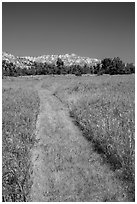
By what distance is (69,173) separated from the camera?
27.9ft

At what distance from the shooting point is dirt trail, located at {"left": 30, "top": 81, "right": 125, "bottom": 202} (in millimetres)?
7328

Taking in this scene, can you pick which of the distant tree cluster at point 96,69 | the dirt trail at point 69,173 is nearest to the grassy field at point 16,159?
the dirt trail at point 69,173

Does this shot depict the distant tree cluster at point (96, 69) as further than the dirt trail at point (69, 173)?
Yes

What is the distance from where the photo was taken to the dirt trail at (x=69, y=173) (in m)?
7.33

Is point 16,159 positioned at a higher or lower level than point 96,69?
lower

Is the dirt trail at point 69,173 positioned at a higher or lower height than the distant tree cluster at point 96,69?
lower

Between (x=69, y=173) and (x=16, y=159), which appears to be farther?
(x=16, y=159)

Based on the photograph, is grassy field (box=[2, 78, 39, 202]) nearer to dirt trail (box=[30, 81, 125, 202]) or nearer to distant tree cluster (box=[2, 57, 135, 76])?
dirt trail (box=[30, 81, 125, 202])

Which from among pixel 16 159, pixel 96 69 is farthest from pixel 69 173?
pixel 96 69

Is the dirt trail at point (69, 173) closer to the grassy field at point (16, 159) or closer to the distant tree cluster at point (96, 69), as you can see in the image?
the grassy field at point (16, 159)

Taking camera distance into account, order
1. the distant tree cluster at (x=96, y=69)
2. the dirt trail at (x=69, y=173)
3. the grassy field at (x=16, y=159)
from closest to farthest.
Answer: the grassy field at (x=16, y=159) < the dirt trail at (x=69, y=173) < the distant tree cluster at (x=96, y=69)

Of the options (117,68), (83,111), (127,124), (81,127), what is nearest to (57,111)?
(83,111)

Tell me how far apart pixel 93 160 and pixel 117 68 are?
113353 millimetres

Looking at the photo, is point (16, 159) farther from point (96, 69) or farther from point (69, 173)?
point (96, 69)
